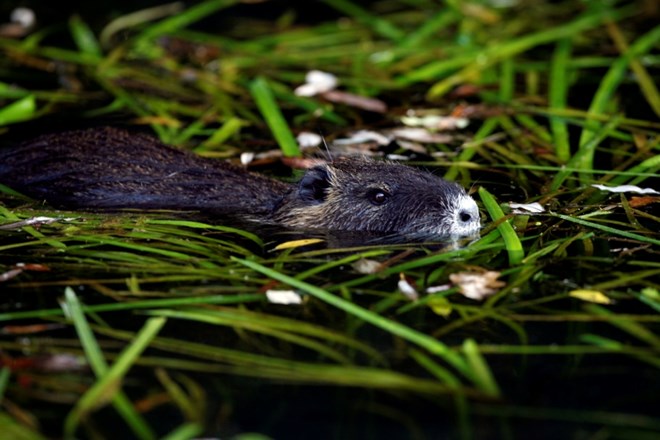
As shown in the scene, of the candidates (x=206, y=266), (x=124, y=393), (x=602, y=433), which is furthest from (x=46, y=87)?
(x=602, y=433)

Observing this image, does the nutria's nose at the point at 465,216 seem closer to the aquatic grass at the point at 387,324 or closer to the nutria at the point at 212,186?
the nutria at the point at 212,186

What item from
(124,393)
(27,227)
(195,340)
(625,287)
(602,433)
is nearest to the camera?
(602,433)

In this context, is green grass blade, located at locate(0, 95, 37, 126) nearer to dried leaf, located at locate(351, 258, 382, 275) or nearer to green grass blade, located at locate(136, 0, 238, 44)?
green grass blade, located at locate(136, 0, 238, 44)

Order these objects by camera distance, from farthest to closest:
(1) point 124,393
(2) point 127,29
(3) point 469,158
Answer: (2) point 127,29
(3) point 469,158
(1) point 124,393

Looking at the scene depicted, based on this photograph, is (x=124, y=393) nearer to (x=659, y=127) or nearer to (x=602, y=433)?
(x=602, y=433)

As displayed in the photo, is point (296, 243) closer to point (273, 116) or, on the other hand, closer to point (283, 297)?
point (283, 297)

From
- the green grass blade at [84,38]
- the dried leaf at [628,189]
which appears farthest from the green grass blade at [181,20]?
the dried leaf at [628,189]
